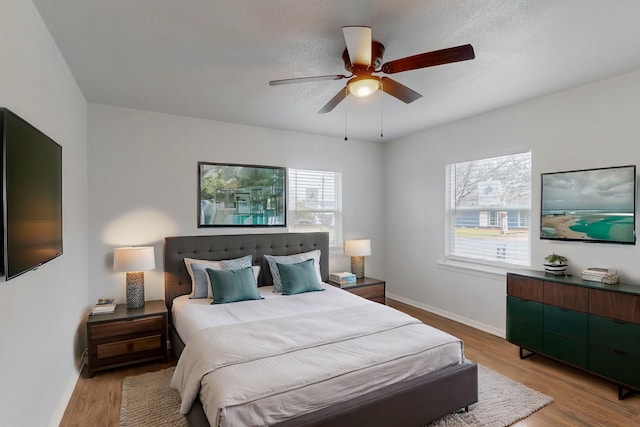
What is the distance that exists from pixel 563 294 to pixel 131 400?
374 cm

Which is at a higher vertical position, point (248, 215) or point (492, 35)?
point (492, 35)

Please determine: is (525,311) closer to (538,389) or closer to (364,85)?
(538,389)

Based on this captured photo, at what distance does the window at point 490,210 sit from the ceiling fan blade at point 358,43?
2525 millimetres

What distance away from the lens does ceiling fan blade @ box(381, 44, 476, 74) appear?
5.88 ft

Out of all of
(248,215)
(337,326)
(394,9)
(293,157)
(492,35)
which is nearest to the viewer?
(394,9)

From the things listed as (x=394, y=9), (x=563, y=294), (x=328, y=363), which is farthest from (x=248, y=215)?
(x=563, y=294)

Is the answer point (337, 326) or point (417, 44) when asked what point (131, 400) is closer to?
point (337, 326)

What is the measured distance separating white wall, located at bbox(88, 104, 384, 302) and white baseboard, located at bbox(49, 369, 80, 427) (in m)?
0.89

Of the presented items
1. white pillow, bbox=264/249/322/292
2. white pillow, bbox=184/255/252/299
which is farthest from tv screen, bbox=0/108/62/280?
Answer: white pillow, bbox=264/249/322/292

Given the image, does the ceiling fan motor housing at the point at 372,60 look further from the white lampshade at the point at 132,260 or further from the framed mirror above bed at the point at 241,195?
the white lampshade at the point at 132,260

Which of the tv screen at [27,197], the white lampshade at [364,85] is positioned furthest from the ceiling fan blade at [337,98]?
the tv screen at [27,197]

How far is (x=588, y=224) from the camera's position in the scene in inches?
119

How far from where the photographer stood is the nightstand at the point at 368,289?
170 inches

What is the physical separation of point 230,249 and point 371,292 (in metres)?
1.96
